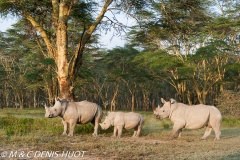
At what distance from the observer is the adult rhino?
9.91 m

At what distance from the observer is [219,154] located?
7.16 m

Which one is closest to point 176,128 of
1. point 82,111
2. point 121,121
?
point 121,121

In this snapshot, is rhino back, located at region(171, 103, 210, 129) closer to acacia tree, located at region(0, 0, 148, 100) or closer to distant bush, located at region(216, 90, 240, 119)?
acacia tree, located at region(0, 0, 148, 100)

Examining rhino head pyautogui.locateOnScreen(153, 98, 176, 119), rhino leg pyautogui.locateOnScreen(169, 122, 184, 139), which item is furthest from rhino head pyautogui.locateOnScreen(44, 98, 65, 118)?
rhino leg pyautogui.locateOnScreen(169, 122, 184, 139)

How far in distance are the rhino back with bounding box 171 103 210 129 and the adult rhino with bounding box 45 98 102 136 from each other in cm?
222

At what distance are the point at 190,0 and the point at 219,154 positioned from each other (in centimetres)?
583

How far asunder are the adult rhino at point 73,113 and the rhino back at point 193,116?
2.22 m

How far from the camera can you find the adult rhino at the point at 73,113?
9906mm

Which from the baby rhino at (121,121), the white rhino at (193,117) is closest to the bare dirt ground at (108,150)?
the white rhino at (193,117)

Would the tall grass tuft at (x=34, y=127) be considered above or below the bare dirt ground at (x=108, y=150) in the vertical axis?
above

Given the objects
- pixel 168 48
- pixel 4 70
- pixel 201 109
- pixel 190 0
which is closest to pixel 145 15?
pixel 190 0

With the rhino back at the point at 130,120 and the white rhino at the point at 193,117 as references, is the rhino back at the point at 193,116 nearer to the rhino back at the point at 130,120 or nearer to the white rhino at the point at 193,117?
the white rhino at the point at 193,117

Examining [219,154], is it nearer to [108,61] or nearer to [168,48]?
[168,48]

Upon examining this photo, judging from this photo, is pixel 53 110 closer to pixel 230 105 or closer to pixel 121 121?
pixel 121 121
